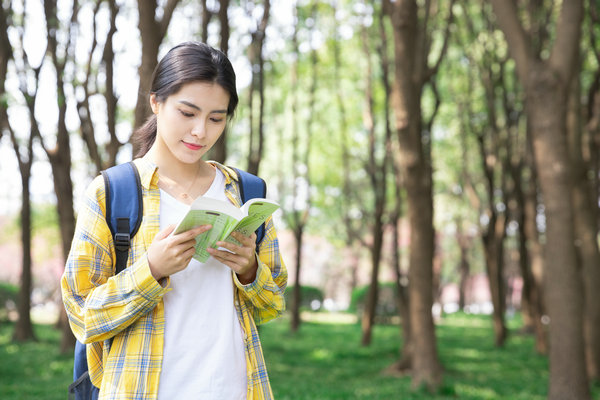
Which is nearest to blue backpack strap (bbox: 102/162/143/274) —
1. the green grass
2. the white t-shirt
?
the white t-shirt

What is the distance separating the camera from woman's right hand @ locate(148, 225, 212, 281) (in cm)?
201

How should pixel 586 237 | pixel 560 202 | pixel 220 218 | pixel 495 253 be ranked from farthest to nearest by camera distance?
pixel 495 253, pixel 586 237, pixel 560 202, pixel 220 218

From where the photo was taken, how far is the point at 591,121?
37.3 feet

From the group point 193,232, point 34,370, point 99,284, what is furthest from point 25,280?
point 193,232

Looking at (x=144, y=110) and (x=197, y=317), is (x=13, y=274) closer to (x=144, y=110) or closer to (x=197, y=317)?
(x=144, y=110)

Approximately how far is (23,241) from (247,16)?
6.97m

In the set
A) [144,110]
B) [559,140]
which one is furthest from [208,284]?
[559,140]

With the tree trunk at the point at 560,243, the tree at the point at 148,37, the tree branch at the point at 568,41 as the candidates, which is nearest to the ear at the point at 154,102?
the tree at the point at 148,37

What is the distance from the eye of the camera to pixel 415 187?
8977mm

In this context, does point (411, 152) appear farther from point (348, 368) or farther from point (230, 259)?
point (230, 259)

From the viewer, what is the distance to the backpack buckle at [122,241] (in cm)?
210

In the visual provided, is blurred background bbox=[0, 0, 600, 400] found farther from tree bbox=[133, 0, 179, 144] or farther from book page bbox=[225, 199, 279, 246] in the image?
book page bbox=[225, 199, 279, 246]

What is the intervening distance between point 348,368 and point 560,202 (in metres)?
5.62

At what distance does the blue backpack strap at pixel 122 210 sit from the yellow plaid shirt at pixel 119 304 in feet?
0.06
